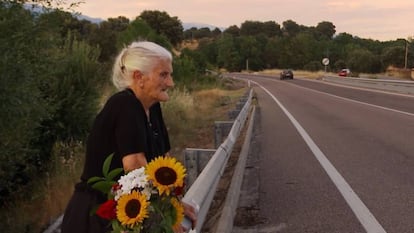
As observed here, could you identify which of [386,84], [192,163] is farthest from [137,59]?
[386,84]

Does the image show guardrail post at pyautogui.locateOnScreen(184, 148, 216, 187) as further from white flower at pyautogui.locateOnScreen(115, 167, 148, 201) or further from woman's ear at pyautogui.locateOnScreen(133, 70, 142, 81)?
white flower at pyautogui.locateOnScreen(115, 167, 148, 201)

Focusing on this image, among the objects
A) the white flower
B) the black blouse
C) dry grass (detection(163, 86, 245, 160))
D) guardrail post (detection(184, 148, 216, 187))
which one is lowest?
dry grass (detection(163, 86, 245, 160))

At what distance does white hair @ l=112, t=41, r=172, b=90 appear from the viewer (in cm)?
288

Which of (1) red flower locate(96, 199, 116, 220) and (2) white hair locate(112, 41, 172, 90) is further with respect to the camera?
(2) white hair locate(112, 41, 172, 90)

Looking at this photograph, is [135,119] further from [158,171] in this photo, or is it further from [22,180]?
[22,180]

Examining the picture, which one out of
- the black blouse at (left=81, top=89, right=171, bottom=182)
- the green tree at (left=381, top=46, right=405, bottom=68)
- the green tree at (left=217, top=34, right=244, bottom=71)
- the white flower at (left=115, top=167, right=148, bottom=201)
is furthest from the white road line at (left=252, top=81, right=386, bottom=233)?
the green tree at (left=217, top=34, right=244, bottom=71)

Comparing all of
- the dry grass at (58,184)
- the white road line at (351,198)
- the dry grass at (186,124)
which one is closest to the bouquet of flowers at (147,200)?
the white road line at (351,198)

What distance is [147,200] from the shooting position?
231 centimetres

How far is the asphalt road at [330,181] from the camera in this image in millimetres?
5879

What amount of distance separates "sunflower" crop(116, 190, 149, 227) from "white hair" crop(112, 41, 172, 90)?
0.82m

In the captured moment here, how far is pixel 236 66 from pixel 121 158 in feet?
459

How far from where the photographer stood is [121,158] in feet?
9.06

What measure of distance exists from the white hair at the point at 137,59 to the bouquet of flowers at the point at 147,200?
697 mm

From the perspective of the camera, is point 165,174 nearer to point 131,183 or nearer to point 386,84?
point 131,183
